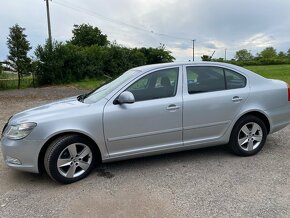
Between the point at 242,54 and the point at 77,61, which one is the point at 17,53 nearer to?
the point at 77,61

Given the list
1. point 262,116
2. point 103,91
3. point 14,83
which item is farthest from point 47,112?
point 14,83

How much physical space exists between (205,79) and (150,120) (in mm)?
1135

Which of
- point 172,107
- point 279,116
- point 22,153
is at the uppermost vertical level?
point 172,107

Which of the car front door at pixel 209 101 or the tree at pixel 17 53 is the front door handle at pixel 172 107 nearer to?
the car front door at pixel 209 101

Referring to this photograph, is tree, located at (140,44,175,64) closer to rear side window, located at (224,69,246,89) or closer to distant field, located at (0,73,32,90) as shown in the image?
distant field, located at (0,73,32,90)

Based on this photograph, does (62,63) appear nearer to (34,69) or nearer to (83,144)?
(34,69)

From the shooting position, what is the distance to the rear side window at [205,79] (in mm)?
4543

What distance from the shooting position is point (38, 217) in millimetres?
3219

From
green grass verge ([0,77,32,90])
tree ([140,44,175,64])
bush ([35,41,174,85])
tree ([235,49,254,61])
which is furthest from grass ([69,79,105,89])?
tree ([235,49,254,61])

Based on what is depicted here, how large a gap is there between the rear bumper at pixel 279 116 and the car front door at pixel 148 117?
1.62 m

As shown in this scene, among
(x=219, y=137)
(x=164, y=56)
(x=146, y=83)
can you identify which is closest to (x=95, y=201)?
(x=146, y=83)

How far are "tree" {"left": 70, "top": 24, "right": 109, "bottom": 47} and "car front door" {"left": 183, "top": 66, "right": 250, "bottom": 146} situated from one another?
4313 centimetres

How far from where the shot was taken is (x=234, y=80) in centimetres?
479

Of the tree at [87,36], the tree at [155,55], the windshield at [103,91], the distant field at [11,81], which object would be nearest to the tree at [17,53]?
the distant field at [11,81]
